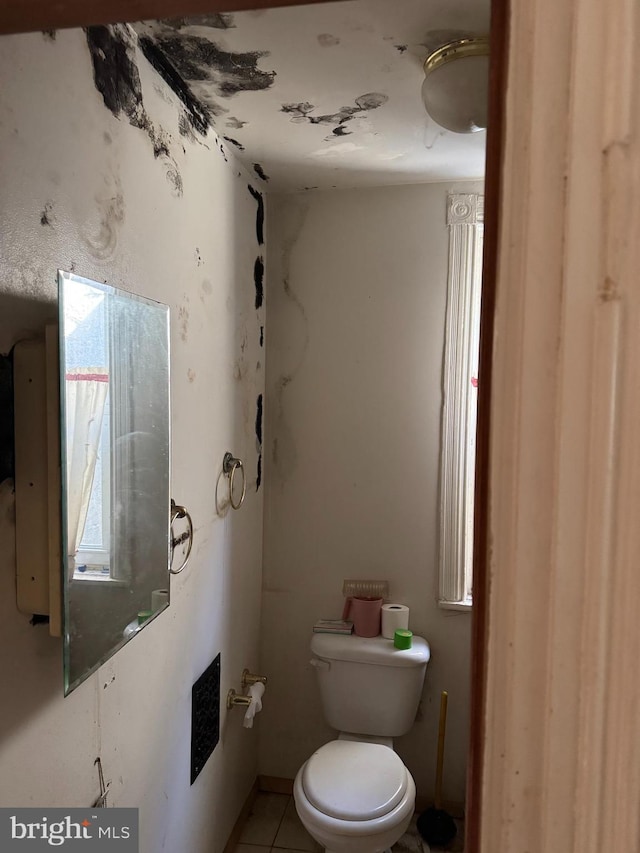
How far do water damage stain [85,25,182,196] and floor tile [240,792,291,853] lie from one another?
7.15 ft

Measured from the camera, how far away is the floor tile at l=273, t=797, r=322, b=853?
2.04m

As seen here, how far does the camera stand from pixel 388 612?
214 cm

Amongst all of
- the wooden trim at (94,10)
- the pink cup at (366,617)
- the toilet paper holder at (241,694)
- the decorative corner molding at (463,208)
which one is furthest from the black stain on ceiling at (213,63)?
the toilet paper holder at (241,694)

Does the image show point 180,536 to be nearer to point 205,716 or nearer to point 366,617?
point 205,716

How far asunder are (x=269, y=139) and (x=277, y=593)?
63.0 inches

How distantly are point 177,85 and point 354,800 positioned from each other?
1.92m

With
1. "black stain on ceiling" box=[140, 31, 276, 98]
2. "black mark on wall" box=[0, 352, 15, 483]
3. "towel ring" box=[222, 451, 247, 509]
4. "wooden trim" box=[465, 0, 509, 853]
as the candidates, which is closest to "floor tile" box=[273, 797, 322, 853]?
"towel ring" box=[222, 451, 247, 509]

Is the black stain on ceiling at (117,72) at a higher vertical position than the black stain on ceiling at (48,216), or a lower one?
higher

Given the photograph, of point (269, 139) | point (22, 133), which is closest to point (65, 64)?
point (22, 133)

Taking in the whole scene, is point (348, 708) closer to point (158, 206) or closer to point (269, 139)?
point (158, 206)

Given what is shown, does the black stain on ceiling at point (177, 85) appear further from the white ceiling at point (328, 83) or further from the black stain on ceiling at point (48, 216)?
the black stain on ceiling at point (48, 216)

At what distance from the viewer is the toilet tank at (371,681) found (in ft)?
6.77

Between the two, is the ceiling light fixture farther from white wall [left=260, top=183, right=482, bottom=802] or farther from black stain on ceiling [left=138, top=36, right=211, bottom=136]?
white wall [left=260, top=183, right=482, bottom=802]

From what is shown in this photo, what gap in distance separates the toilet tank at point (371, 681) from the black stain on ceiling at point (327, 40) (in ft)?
5.87
